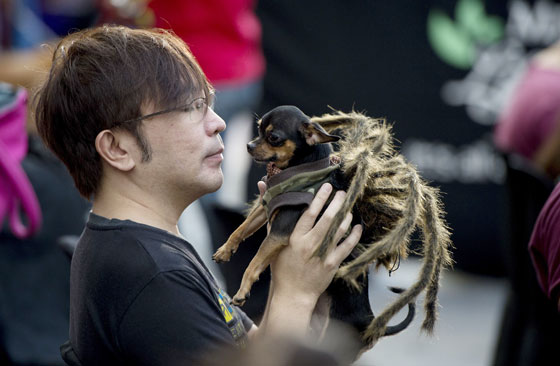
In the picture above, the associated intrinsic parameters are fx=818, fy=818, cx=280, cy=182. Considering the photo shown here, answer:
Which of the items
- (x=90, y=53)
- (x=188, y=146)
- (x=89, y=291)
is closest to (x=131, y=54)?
(x=90, y=53)

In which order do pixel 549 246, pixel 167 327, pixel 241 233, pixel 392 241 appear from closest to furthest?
pixel 167 327 → pixel 392 241 → pixel 241 233 → pixel 549 246

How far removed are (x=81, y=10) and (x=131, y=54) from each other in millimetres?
4479

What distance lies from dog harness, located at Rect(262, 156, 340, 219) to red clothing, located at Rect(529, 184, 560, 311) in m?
0.73

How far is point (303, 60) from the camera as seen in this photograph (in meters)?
6.18

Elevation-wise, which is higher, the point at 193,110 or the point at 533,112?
the point at 193,110

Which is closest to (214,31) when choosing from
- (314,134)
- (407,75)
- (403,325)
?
(407,75)

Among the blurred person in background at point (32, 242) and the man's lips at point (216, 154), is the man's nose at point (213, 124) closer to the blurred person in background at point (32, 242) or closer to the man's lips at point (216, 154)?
the man's lips at point (216, 154)

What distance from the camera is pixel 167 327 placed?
172cm

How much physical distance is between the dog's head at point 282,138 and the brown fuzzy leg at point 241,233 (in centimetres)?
15

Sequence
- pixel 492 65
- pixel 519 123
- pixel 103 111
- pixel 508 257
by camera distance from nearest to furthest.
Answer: pixel 103 111 → pixel 508 257 → pixel 519 123 → pixel 492 65

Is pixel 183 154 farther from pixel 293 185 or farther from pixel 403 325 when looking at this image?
pixel 403 325

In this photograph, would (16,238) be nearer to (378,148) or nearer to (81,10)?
(378,148)

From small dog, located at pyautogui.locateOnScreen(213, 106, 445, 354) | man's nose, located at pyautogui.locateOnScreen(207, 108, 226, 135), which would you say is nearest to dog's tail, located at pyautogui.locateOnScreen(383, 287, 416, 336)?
small dog, located at pyautogui.locateOnScreen(213, 106, 445, 354)

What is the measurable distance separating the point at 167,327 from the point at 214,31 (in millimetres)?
3627
